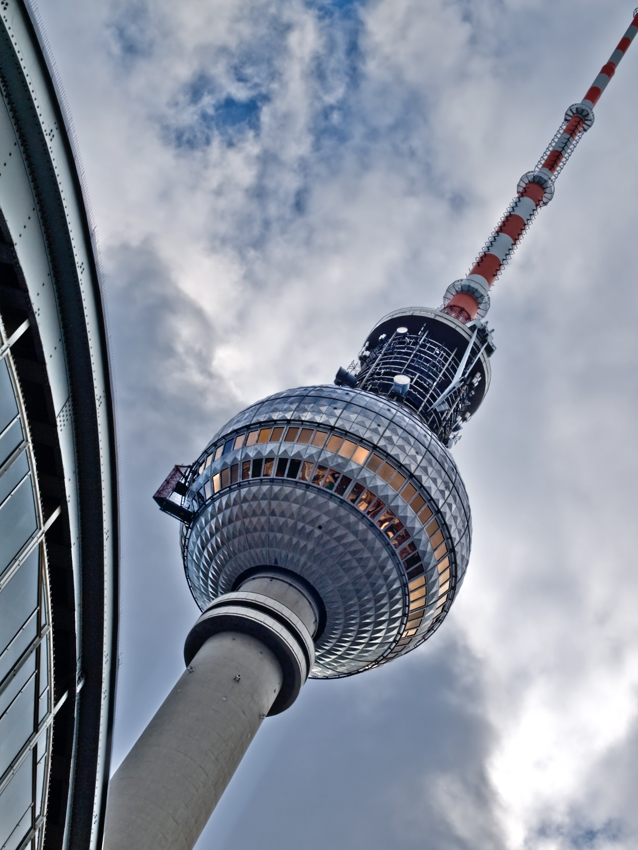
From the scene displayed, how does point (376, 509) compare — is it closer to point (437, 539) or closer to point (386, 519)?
point (386, 519)

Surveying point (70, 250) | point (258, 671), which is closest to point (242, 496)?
point (258, 671)

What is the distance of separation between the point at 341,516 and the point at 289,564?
424 centimetres

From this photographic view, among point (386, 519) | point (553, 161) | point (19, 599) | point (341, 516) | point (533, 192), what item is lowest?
point (19, 599)

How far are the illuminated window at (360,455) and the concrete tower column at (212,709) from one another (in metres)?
8.13

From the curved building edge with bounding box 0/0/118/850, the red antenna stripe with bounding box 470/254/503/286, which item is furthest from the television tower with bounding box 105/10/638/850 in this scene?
the red antenna stripe with bounding box 470/254/503/286

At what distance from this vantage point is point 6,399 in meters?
12.3

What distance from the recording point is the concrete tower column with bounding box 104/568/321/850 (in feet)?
81.0

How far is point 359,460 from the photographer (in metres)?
38.8

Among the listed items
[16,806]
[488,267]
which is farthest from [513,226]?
[16,806]

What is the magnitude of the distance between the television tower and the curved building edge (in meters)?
9.00

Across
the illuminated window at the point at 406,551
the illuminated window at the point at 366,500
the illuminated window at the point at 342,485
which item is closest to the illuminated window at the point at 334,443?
the illuminated window at the point at 342,485

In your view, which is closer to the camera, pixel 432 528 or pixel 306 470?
pixel 306 470

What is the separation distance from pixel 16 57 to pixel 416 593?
113ft

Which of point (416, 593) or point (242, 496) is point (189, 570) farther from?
point (416, 593)
